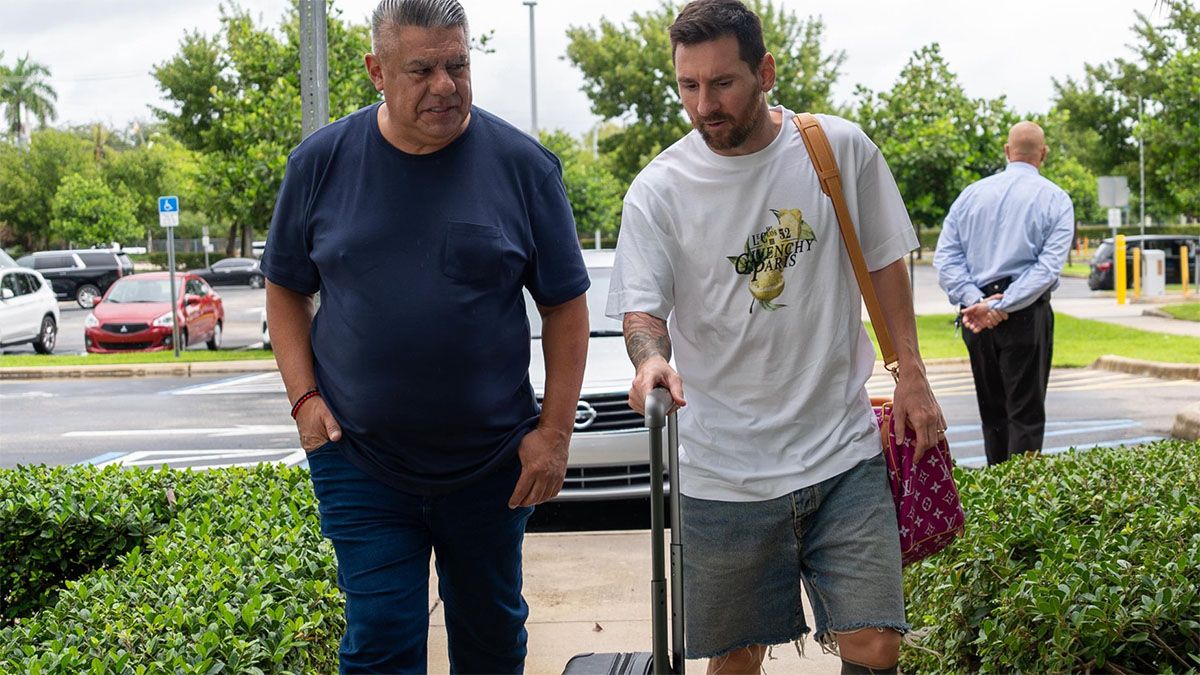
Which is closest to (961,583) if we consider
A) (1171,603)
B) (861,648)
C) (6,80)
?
(1171,603)

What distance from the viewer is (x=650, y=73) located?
42.8m

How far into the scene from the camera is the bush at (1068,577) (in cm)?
354

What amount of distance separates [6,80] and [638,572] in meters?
89.4

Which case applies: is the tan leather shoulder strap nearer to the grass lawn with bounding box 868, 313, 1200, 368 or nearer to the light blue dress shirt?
the light blue dress shirt

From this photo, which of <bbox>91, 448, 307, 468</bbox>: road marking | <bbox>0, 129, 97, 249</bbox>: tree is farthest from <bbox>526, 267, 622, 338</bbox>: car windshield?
<bbox>0, 129, 97, 249</bbox>: tree

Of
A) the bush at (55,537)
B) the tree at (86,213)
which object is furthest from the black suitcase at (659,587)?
the tree at (86,213)

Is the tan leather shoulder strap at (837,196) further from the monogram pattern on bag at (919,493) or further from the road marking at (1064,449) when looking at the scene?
the road marking at (1064,449)

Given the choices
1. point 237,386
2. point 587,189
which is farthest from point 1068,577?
→ point 587,189

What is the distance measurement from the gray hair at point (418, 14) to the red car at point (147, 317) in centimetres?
2044

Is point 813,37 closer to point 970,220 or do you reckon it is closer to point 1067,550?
point 970,220

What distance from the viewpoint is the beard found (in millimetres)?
3154

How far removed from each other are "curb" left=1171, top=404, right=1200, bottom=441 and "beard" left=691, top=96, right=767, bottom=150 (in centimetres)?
752

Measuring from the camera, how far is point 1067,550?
411 cm

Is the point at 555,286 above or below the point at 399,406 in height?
above
